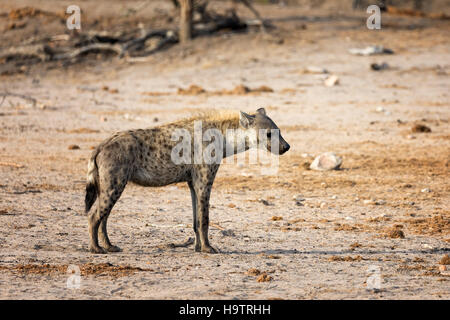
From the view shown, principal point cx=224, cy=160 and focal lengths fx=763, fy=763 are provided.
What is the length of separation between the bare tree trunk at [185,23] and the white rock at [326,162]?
28.4ft

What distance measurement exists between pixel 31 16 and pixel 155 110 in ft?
26.5

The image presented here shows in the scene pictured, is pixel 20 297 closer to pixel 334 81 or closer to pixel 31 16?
pixel 334 81

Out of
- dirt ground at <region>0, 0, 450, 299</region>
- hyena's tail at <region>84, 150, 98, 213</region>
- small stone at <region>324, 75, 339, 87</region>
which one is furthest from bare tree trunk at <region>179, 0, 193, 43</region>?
hyena's tail at <region>84, 150, 98, 213</region>

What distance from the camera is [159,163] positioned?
18.7 feet

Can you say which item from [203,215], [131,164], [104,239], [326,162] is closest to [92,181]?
[131,164]

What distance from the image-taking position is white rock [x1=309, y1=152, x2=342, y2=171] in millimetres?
9109

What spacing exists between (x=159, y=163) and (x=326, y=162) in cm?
387

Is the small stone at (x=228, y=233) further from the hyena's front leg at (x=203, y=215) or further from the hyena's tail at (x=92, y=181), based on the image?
the hyena's tail at (x=92, y=181)

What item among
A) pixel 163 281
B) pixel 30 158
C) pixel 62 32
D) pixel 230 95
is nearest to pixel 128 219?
pixel 163 281

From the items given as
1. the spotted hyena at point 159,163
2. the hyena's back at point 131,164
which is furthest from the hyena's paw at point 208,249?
the hyena's back at point 131,164

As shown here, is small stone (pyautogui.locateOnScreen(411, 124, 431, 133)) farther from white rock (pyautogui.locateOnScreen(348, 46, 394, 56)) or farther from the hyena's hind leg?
the hyena's hind leg

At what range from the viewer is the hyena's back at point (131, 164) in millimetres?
5473

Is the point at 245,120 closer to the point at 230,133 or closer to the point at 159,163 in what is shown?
the point at 230,133

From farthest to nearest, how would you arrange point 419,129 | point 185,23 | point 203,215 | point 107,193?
point 185,23
point 419,129
point 203,215
point 107,193
